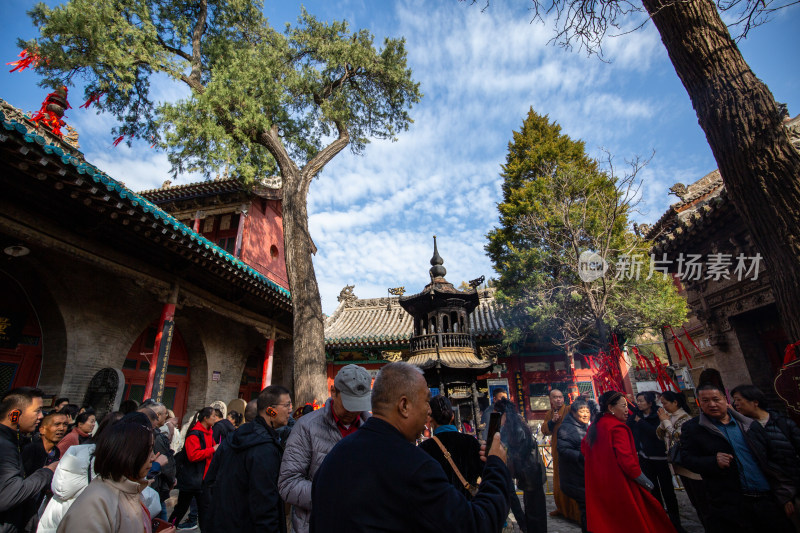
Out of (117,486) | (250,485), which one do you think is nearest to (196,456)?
(250,485)

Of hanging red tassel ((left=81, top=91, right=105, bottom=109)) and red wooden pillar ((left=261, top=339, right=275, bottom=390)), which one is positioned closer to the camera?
hanging red tassel ((left=81, top=91, right=105, bottom=109))

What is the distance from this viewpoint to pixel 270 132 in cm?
705

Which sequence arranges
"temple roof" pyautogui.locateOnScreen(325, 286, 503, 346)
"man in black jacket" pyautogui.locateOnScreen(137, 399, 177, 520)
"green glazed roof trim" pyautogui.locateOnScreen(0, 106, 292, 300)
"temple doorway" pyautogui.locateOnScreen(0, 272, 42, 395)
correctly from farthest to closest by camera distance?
1. "temple roof" pyautogui.locateOnScreen(325, 286, 503, 346)
2. "temple doorway" pyautogui.locateOnScreen(0, 272, 42, 395)
3. "green glazed roof trim" pyautogui.locateOnScreen(0, 106, 292, 300)
4. "man in black jacket" pyautogui.locateOnScreen(137, 399, 177, 520)

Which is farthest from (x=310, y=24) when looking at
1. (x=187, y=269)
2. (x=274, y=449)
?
(x=274, y=449)

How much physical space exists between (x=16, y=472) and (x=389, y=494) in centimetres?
276

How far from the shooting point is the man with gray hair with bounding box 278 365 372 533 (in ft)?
7.72

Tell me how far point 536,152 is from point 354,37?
8214 millimetres

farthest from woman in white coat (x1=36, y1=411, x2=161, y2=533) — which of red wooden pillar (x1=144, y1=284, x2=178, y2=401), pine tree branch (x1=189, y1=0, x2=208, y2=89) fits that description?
pine tree branch (x1=189, y1=0, x2=208, y2=89)

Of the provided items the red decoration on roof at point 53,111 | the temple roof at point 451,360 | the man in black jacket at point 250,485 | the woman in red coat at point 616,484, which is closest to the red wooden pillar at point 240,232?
the red decoration on roof at point 53,111

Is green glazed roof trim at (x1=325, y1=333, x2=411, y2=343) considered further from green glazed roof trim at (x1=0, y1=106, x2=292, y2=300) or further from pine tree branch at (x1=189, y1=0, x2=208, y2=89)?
pine tree branch at (x1=189, y1=0, x2=208, y2=89)

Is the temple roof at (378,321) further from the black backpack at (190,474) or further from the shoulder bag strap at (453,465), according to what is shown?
the shoulder bag strap at (453,465)

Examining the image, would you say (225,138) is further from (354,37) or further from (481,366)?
(481,366)

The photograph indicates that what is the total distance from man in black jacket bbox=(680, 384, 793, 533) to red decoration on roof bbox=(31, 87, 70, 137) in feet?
37.6

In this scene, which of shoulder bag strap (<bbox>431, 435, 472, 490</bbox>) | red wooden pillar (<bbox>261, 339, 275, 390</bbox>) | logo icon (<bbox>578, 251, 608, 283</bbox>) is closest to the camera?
shoulder bag strap (<bbox>431, 435, 472, 490</bbox>)
